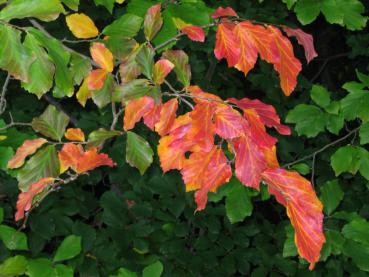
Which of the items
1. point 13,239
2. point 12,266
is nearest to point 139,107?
point 12,266

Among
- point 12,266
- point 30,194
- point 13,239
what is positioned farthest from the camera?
point 13,239

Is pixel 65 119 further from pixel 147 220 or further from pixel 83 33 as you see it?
pixel 147 220

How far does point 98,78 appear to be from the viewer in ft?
3.98

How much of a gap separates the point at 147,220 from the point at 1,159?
0.83 metres

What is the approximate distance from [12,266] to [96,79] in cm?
62

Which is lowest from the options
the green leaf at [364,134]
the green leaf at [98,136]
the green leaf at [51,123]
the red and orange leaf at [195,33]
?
the green leaf at [364,134]

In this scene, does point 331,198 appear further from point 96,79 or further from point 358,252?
point 96,79

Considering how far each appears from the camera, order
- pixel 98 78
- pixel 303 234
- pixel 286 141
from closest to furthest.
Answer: pixel 303 234 → pixel 98 78 → pixel 286 141

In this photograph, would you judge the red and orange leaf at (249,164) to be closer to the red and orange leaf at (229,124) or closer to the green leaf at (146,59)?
the red and orange leaf at (229,124)

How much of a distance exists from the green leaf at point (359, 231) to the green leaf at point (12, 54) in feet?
4.40

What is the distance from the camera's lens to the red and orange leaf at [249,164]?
978 mm

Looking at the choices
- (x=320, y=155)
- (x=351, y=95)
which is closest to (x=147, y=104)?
(x=351, y=95)

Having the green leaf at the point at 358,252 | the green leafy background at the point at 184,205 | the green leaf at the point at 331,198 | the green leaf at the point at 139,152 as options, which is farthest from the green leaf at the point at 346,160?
the green leaf at the point at 139,152

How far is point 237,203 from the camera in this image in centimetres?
182
